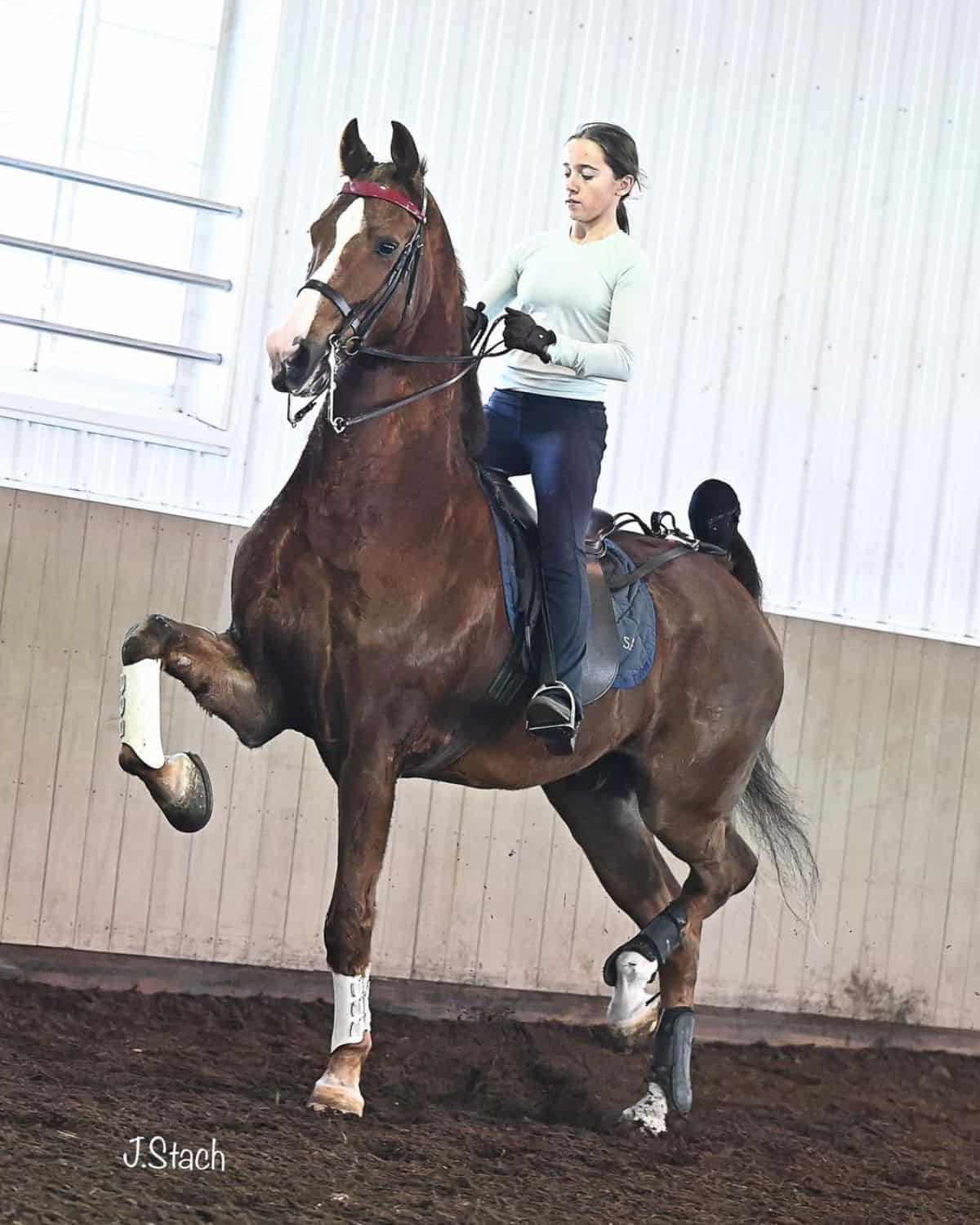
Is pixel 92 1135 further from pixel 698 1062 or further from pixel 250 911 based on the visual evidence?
pixel 698 1062

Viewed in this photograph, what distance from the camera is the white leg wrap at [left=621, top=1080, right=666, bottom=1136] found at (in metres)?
4.33

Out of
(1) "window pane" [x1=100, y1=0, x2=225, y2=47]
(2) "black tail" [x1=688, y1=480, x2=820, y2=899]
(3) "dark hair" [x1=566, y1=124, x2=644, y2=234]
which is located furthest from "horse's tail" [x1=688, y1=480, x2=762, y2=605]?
(1) "window pane" [x1=100, y1=0, x2=225, y2=47]

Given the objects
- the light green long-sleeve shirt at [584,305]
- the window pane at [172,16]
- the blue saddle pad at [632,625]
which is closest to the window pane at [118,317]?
the window pane at [172,16]

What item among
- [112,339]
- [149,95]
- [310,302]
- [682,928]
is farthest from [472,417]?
[149,95]

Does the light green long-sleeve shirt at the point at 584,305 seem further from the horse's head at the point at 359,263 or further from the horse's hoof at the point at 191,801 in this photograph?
the horse's hoof at the point at 191,801

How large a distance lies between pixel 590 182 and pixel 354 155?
28.9 inches

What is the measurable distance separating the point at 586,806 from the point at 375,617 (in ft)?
5.07

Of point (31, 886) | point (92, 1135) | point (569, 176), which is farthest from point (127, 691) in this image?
point (31, 886)

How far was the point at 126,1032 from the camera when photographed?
16.5 ft

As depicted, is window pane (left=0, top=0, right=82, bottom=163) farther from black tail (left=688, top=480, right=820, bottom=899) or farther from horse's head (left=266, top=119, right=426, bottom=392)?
Result: black tail (left=688, top=480, right=820, bottom=899)

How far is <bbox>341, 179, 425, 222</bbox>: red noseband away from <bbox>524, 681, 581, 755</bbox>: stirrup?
1.20m

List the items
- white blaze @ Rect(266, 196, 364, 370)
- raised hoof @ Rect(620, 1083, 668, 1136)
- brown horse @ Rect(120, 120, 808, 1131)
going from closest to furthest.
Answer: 1. white blaze @ Rect(266, 196, 364, 370)
2. brown horse @ Rect(120, 120, 808, 1131)
3. raised hoof @ Rect(620, 1083, 668, 1136)

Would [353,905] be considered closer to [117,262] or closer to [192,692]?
[192,692]

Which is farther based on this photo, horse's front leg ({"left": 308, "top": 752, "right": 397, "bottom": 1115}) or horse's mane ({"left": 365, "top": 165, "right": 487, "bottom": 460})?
horse's mane ({"left": 365, "top": 165, "right": 487, "bottom": 460})
